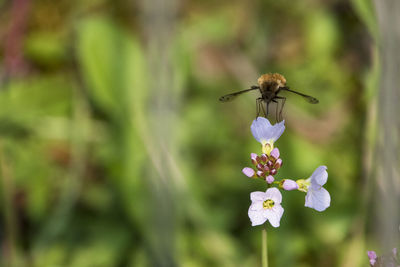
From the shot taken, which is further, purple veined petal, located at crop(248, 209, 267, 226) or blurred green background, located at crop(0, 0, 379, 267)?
blurred green background, located at crop(0, 0, 379, 267)

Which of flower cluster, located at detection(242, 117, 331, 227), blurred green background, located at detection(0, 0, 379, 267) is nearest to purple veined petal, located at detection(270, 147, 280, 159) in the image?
flower cluster, located at detection(242, 117, 331, 227)

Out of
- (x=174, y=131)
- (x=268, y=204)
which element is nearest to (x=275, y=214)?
(x=268, y=204)

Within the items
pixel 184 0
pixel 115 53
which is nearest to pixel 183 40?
pixel 115 53

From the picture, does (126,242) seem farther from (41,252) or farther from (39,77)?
(39,77)

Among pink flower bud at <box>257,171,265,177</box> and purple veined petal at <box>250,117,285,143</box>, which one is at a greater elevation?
purple veined petal at <box>250,117,285,143</box>

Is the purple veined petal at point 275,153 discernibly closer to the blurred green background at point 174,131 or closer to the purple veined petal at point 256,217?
the purple veined petal at point 256,217

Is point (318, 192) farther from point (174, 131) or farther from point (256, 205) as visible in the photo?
point (174, 131)

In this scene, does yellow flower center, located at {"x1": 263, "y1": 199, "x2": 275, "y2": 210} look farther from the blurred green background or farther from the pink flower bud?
the blurred green background
